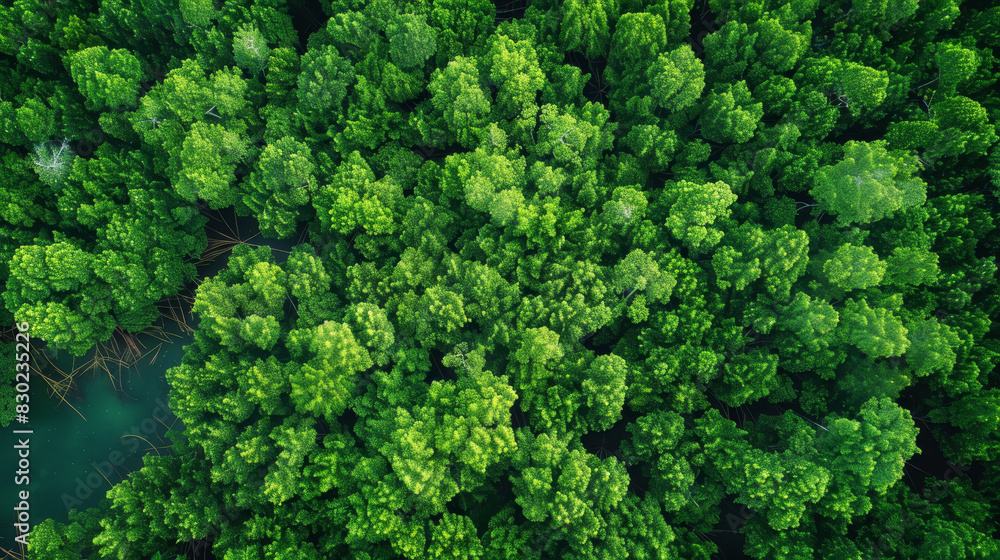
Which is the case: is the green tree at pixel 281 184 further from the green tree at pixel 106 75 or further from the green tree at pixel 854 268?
the green tree at pixel 854 268

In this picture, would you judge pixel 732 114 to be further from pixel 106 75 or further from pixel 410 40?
pixel 106 75

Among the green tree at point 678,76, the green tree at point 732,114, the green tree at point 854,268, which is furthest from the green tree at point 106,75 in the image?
the green tree at point 854,268

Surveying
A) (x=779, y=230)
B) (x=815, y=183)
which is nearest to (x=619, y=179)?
(x=779, y=230)

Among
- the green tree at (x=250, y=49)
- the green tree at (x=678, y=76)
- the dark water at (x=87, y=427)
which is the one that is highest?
the green tree at (x=250, y=49)

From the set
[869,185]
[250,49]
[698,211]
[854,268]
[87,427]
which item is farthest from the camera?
[87,427]

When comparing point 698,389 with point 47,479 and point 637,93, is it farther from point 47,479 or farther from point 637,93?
point 47,479

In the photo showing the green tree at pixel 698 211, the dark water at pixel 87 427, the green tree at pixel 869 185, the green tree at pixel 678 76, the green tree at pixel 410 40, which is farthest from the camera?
the dark water at pixel 87 427

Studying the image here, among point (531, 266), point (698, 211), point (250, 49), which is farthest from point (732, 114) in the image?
point (250, 49)
